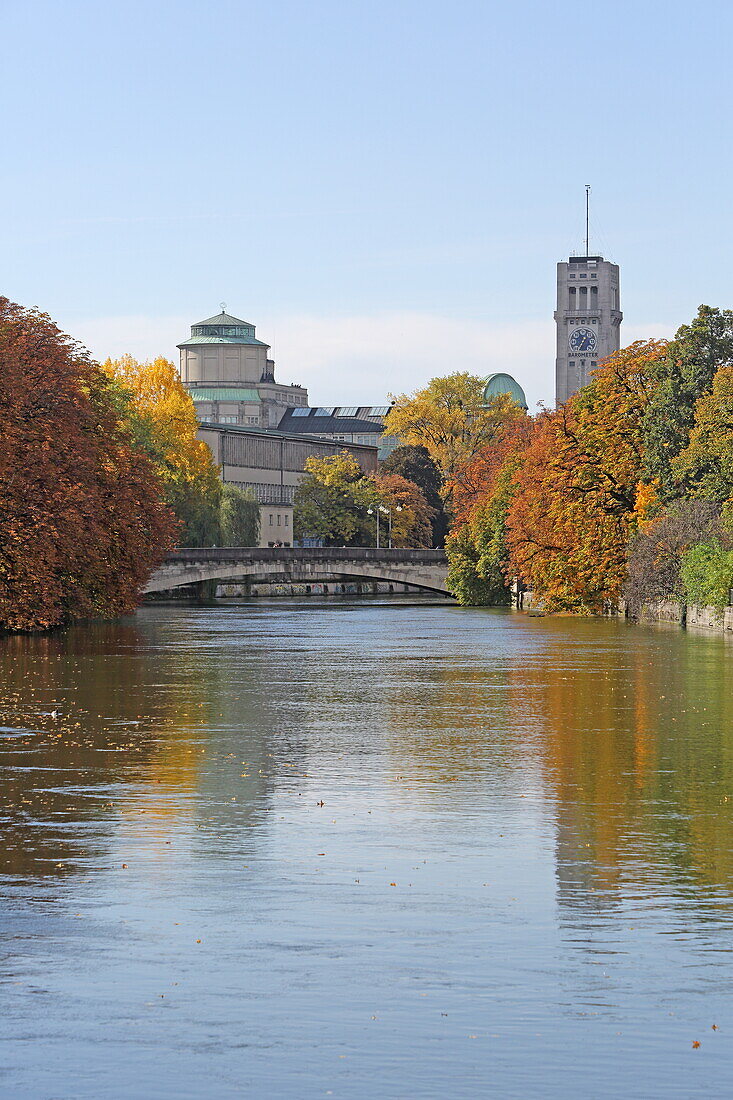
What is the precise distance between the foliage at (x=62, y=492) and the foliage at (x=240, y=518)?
206 feet

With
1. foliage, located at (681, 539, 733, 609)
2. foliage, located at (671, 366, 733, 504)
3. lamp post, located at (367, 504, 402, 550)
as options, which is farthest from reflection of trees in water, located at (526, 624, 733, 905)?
lamp post, located at (367, 504, 402, 550)

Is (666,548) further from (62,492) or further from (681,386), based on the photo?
(62,492)

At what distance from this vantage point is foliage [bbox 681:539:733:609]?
6506cm

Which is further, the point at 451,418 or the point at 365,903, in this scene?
the point at 451,418

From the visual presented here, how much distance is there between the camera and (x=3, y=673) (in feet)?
131

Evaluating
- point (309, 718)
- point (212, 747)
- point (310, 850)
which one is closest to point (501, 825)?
point (310, 850)

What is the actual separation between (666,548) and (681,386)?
804 cm

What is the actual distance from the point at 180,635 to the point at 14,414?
9.67m

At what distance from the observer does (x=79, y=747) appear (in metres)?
23.2

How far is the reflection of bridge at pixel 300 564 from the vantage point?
111812 mm

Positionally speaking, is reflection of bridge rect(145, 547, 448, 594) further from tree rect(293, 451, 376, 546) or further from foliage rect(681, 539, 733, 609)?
foliage rect(681, 539, 733, 609)

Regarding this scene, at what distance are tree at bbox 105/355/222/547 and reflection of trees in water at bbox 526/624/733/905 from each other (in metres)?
71.6

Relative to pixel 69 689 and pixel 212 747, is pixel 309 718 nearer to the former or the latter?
pixel 212 747

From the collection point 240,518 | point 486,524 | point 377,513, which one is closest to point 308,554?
point 486,524
